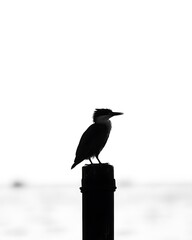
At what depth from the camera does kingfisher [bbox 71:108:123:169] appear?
8812 mm

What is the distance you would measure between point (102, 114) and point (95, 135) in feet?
1.07

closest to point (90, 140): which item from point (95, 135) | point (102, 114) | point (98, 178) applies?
point (95, 135)

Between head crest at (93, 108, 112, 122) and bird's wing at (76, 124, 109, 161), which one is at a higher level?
head crest at (93, 108, 112, 122)

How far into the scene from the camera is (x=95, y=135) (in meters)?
8.80

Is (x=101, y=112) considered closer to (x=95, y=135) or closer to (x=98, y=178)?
(x=95, y=135)

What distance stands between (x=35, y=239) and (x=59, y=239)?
1.05 m

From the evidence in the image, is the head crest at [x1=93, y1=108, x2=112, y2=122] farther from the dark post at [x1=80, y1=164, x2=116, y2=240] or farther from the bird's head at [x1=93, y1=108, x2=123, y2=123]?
the dark post at [x1=80, y1=164, x2=116, y2=240]

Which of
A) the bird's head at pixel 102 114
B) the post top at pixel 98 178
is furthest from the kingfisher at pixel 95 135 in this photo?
the post top at pixel 98 178

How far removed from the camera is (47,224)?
3809 centimetres

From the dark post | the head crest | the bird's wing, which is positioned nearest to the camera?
the dark post

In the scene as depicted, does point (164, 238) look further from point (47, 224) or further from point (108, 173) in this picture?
point (108, 173)

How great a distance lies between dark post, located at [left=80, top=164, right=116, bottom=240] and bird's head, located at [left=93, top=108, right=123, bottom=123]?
2502mm

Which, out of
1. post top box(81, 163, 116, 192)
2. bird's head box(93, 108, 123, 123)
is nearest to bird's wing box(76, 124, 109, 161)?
bird's head box(93, 108, 123, 123)

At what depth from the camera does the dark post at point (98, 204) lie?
20.9 feet
